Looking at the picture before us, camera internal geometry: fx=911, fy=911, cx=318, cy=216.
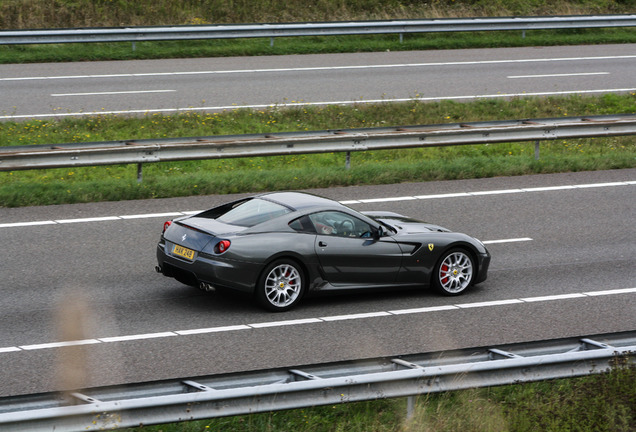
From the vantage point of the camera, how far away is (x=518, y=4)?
102ft

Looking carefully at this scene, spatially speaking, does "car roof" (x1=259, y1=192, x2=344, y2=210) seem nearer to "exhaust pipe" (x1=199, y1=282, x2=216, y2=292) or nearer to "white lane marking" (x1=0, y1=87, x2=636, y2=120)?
"exhaust pipe" (x1=199, y1=282, x2=216, y2=292)

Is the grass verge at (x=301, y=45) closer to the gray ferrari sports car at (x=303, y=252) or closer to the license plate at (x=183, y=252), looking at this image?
the gray ferrari sports car at (x=303, y=252)

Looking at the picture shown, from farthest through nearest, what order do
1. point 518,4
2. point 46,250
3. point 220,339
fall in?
point 518,4 < point 46,250 < point 220,339

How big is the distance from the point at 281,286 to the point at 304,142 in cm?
643

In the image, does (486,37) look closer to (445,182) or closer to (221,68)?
(221,68)

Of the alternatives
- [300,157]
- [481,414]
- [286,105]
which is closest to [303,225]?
[481,414]

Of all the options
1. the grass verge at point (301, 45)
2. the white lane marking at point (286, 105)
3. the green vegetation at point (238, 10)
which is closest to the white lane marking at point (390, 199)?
the white lane marking at point (286, 105)

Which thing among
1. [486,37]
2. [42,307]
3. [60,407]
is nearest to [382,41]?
[486,37]

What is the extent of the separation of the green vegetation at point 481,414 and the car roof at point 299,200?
3451mm

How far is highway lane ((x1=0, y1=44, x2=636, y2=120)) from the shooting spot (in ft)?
67.4

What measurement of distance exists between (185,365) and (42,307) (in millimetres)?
2293

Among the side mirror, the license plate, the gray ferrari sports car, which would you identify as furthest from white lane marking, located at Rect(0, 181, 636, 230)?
the side mirror

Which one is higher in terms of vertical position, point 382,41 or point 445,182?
point 382,41

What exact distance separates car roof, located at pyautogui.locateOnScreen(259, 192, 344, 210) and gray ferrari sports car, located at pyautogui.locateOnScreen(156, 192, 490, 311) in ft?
0.04
